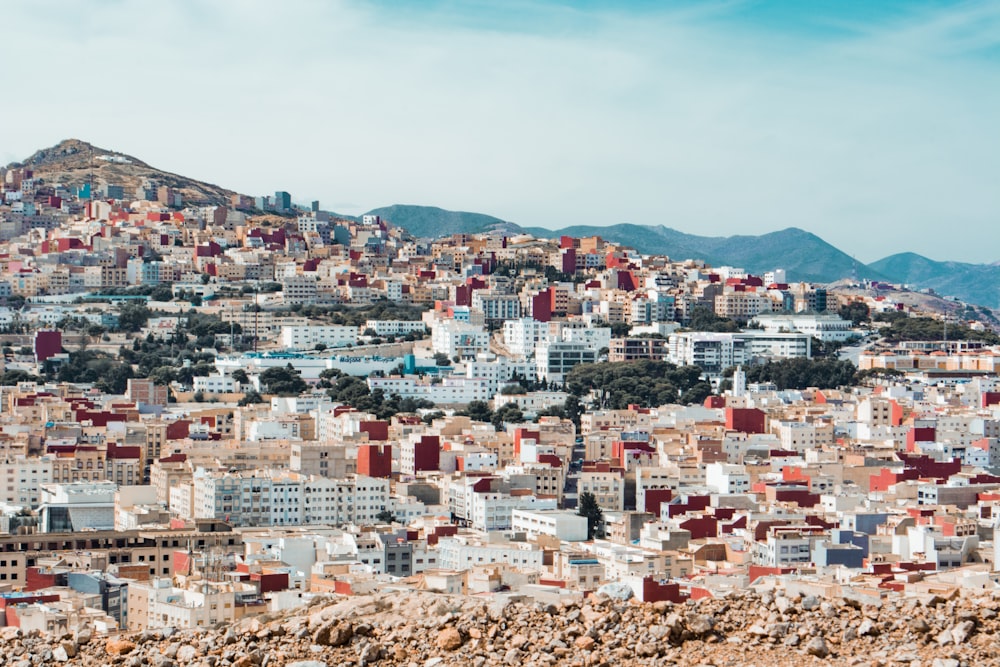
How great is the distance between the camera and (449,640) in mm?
7766

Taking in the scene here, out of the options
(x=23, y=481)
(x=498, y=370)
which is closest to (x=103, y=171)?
(x=498, y=370)

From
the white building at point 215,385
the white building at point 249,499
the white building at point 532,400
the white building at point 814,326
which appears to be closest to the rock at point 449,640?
the white building at point 249,499

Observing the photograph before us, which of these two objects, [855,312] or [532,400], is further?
[855,312]

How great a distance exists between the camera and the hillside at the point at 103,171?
7088 cm

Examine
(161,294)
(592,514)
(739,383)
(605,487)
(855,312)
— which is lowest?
(592,514)

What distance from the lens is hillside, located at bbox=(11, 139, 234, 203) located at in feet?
233

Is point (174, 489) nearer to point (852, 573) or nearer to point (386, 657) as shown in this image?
point (852, 573)

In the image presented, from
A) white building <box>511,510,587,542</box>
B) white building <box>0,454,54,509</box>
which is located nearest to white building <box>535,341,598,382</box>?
white building <box>0,454,54,509</box>

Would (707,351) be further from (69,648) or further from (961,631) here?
(961,631)

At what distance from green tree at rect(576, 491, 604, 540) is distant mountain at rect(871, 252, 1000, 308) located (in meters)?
109

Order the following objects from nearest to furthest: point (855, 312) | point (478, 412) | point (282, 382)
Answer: point (478, 412) → point (282, 382) → point (855, 312)

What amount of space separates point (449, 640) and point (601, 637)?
1.91ft

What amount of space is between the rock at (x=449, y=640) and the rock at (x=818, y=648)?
1.32 m

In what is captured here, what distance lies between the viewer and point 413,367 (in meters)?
41.1
